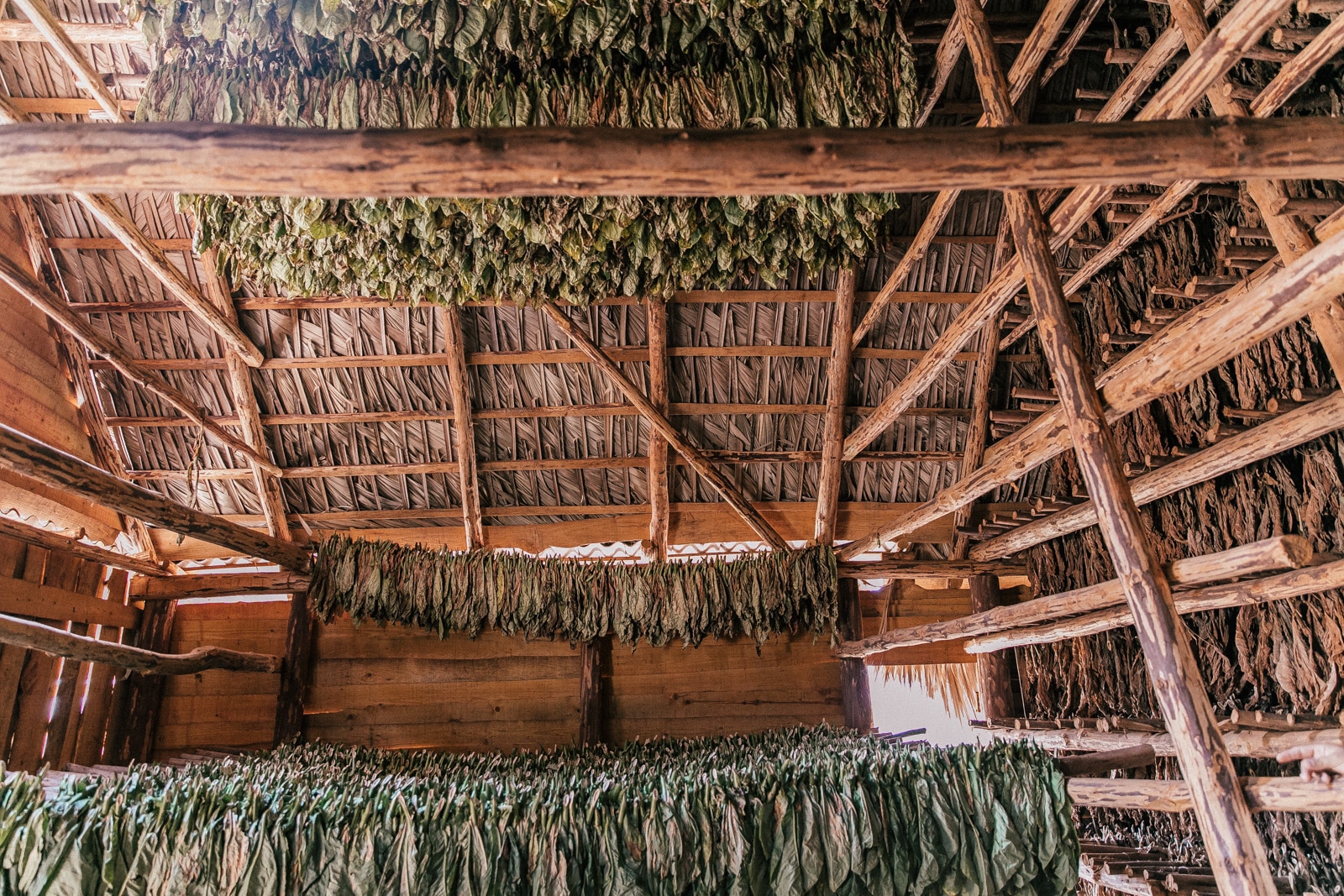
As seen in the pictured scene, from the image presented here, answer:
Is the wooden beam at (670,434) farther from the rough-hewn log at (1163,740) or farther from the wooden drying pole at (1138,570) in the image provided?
the wooden drying pole at (1138,570)

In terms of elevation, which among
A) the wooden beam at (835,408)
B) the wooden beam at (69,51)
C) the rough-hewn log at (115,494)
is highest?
the wooden beam at (69,51)

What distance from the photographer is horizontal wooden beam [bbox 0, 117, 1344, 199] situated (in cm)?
227

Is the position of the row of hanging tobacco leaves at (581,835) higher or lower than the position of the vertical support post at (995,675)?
lower

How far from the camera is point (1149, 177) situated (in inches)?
94.9

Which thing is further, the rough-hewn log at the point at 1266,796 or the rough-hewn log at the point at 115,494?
the rough-hewn log at the point at 115,494

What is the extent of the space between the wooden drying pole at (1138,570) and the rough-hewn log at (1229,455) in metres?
0.42

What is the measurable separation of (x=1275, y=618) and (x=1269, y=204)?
226cm

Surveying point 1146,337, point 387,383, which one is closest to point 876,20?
point 1146,337

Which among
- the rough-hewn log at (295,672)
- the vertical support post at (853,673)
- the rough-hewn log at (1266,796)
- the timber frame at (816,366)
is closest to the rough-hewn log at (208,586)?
the timber frame at (816,366)

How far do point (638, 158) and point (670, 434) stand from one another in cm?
399

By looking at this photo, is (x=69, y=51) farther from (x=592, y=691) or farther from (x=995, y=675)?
(x=995, y=675)

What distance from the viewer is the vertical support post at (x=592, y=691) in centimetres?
637

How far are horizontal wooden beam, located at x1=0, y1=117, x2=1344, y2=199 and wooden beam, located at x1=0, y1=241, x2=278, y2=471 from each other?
12.6ft

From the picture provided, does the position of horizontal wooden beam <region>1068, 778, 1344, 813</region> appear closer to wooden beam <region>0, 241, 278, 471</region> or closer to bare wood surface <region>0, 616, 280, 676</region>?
bare wood surface <region>0, 616, 280, 676</region>
